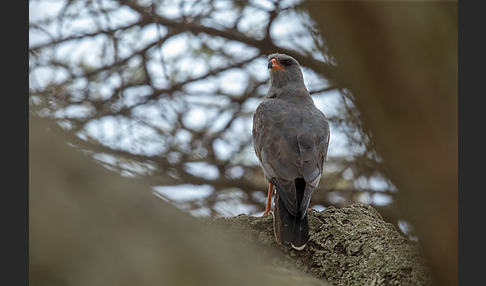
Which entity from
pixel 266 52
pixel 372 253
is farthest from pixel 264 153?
pixel 266 52

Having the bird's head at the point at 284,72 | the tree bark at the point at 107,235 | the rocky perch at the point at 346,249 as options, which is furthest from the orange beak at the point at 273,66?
the tree bark at the point at 107,235

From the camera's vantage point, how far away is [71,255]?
1508 millimetres

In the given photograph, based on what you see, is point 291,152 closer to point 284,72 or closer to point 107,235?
point 284,72

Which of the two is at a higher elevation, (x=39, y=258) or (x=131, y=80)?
(x=39, y=258)

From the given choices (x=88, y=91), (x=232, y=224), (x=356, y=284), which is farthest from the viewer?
(x=88, y=91)

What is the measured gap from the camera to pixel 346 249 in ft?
12.8

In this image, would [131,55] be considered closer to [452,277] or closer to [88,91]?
[88,91]

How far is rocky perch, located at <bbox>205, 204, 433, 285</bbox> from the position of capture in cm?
368

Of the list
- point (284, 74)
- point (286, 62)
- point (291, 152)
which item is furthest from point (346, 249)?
point (286, 62)

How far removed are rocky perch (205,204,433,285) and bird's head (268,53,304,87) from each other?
2.07 m

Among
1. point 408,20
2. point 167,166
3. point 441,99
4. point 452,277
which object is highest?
point 408,20

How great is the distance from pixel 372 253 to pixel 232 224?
97 centimetres

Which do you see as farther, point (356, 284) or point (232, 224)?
point (232, 224)

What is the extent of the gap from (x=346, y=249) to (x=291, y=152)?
1.15 meters
